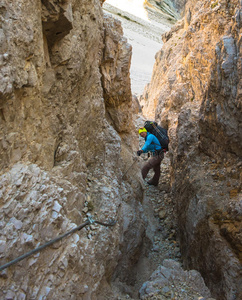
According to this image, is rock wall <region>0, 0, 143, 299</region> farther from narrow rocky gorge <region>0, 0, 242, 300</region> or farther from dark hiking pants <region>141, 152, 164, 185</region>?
dark hiking pants <region>141, 152, 164, 185</region>

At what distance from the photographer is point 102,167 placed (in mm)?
5391

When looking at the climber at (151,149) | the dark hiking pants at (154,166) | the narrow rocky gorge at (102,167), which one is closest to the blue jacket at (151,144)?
the climber at (151,149)

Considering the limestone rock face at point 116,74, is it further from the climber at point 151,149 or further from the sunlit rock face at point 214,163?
the sunlit rock face at point 214,163

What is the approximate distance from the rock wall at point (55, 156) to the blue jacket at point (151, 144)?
2.97 metres

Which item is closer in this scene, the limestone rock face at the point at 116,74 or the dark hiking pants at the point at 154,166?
the limestone rock face at the point at 116,74

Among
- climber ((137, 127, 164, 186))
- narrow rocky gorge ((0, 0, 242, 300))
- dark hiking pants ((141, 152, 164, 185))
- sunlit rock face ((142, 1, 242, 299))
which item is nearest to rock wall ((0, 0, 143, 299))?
narrow rocky gorge ((0, 0, 242, 300))

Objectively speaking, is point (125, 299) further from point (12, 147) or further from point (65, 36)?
point (65, 36)

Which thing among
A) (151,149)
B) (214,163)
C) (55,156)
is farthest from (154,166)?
(55,156)

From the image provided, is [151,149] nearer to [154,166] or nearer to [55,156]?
[154,166]

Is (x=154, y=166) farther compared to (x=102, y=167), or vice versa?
(x=154, y=166)

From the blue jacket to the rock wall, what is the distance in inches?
117

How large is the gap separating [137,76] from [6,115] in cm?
2905

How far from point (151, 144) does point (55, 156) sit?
5.39 metres

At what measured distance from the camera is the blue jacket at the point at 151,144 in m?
8.77
